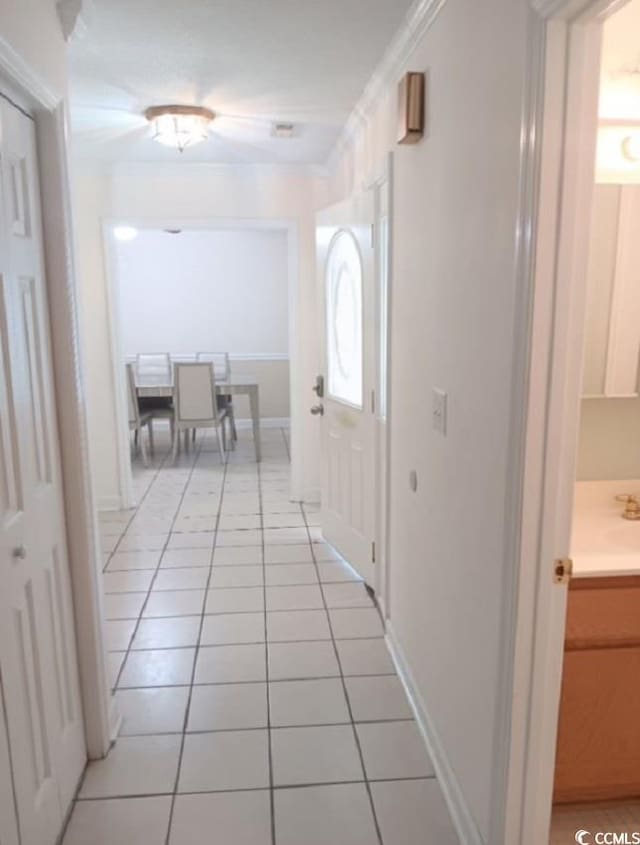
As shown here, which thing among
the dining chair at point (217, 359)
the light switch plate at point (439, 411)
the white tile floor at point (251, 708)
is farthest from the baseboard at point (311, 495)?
the light switch plate at point (439, 411)

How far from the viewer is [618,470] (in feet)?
6.75

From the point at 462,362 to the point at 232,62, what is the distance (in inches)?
60.1

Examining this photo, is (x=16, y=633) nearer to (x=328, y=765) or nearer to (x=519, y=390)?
(x=328, y=765)

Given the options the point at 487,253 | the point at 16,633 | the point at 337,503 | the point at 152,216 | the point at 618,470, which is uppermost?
the point at 152,216

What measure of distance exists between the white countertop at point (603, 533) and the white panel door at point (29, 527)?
1.35 metres

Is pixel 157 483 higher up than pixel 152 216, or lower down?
lower down

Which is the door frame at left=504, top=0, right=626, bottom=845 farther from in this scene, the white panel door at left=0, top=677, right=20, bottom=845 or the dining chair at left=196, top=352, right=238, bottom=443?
the dining chair at left=196, top=352, right=238, bottom=443

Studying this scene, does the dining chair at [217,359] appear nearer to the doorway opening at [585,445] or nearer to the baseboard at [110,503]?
the baseboard at [110,503]

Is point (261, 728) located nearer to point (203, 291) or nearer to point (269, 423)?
point (269, 423)

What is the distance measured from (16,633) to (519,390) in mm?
1244

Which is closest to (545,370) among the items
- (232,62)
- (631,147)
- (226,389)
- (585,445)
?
(585,445)

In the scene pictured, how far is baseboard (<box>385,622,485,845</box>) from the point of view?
164 cm

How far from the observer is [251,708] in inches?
88.0

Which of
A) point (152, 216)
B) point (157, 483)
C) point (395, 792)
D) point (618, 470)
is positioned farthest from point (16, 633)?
point (157, 483)
